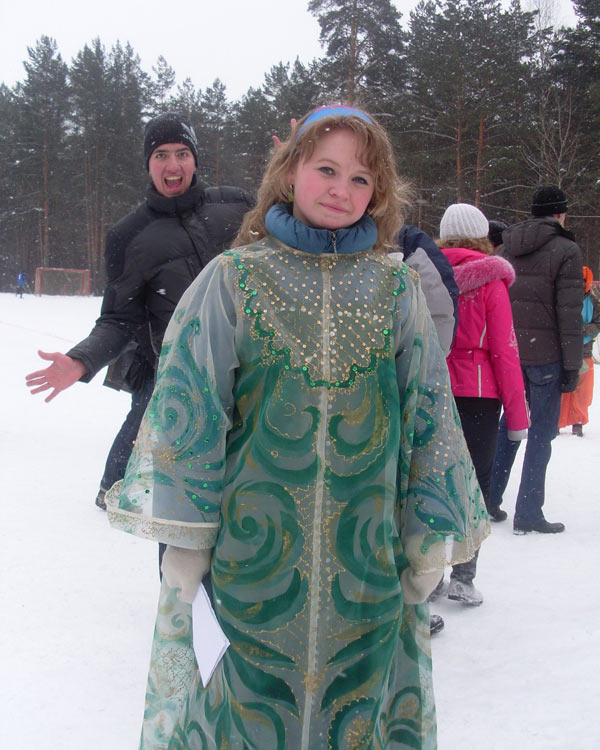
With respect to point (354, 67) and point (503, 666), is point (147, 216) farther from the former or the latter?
point (354, 67)

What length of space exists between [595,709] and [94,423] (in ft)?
18.8

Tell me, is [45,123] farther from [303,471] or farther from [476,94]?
[303,471]

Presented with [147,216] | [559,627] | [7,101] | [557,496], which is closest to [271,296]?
[147,216]

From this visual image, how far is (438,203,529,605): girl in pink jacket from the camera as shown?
128 inches

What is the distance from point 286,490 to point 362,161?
0.75 metres

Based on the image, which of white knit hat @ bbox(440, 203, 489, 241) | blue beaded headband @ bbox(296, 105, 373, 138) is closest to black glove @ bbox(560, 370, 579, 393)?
white knit hat @ bbox(440, 203, 489, 241)

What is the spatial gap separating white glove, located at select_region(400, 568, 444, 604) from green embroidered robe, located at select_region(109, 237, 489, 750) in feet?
0.12

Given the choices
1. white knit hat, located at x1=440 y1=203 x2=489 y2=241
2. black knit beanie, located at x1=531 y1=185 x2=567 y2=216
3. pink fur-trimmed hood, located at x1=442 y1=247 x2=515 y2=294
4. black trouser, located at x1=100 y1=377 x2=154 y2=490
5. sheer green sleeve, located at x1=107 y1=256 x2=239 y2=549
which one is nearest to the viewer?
sheer green sleeve, located at x1=107 y1=256 x2=239 y2=549

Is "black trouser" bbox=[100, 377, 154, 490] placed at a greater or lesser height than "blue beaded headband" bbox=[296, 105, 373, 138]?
lesser

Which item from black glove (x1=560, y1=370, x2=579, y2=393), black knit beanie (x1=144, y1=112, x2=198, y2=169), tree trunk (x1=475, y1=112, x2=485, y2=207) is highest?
tree trunk (x1=475, y1=112, x2=485, y2=207)

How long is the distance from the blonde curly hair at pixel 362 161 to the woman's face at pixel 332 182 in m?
0.02

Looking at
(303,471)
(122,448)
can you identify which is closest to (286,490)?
(303,471)

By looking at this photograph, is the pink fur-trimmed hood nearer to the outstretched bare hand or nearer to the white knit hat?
the white knit hat

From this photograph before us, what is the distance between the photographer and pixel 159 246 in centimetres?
249
